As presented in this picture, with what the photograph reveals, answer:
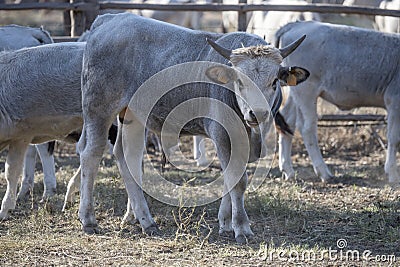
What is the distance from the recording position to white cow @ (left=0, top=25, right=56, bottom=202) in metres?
8.29

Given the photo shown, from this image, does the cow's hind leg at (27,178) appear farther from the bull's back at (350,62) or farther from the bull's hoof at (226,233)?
the bull's back at (350,62)

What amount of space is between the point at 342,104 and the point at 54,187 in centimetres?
344

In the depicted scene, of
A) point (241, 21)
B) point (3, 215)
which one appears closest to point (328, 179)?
point (241, 21)

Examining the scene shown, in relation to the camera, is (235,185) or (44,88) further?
(44,88)

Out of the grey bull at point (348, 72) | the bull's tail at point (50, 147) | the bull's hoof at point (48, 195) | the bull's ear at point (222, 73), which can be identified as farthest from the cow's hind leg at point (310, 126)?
the bull's ear at point (222, 73)

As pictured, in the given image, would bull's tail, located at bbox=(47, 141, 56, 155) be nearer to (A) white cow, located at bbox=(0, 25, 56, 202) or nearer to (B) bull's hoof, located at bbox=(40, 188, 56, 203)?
(A) white cow, located at bbox=(0, 25, 56, 202)

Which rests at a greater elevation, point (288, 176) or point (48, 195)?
point (48, 195)

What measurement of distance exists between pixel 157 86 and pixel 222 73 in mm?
707

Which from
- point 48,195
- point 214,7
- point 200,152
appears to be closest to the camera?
point 48,195

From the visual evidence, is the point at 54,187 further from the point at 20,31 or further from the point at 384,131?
the point at 384,131

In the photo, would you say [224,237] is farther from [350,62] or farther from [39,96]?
[350,62]

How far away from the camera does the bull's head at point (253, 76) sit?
18.6 feet

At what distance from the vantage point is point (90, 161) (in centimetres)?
666

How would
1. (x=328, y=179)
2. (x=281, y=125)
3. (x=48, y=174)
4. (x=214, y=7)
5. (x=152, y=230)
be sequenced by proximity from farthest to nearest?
(x=214, y=7) → (x=281, y=125) → (x=328, y=179) → (x=48, y=174) → (x=152, y=230)
